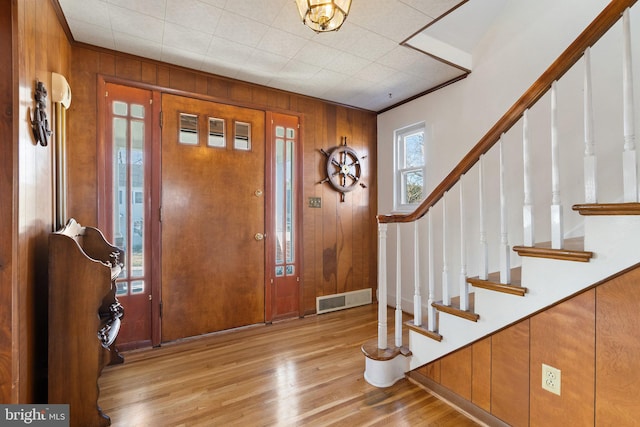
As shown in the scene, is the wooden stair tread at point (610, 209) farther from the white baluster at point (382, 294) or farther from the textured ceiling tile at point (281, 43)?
the textured ceiling tile at point (281, 43)

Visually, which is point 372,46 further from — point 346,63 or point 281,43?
point 281,43

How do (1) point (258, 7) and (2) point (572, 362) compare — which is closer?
(2) point (572, 362)

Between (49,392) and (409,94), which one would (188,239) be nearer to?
(49,392)

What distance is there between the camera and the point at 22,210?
1.34 meters

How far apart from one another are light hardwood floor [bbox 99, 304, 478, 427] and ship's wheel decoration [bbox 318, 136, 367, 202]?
1.80m

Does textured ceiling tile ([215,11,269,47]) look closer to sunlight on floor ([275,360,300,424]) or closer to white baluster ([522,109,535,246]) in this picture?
white baluster ([522,109,535,246])

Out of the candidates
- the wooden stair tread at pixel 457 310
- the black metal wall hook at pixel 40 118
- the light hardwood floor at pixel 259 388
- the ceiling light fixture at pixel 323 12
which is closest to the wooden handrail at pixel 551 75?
the wooden stair tread at pixel 457 310

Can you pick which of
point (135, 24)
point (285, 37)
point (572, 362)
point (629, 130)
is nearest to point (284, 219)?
point (285, 37)

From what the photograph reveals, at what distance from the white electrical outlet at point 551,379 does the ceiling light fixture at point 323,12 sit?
2113mm

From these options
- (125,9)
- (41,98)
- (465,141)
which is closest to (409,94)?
(465,141)

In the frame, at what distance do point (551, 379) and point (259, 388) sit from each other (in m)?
1.74

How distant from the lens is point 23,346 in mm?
1365

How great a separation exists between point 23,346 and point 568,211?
3421mm

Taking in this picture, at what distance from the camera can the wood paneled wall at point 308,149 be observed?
237 centimetres
